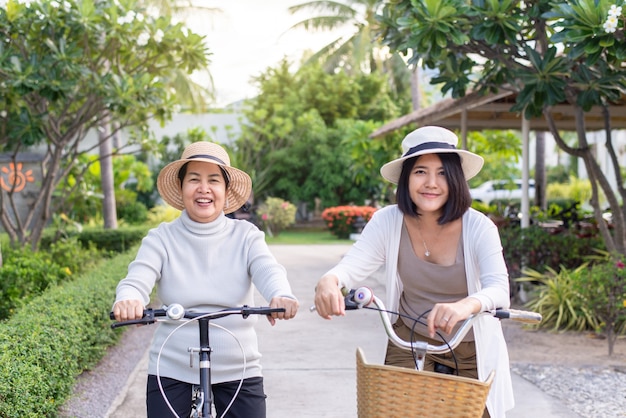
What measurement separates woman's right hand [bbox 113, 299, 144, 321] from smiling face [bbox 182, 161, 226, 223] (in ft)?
1.59

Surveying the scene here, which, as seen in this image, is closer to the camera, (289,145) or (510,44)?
(510,44)

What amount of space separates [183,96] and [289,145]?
14.7 ft

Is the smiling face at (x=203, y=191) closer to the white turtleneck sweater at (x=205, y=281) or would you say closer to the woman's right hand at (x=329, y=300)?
the white turtleneck sweater at (x=205, y=281)

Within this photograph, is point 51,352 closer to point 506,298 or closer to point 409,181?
point 409,181

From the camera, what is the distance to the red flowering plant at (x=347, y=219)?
852 inches

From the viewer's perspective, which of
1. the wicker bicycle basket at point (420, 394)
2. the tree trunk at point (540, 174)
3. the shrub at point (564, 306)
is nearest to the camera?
the wicker bicycle basket at point (420, 394)

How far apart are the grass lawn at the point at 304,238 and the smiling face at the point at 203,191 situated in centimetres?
1765

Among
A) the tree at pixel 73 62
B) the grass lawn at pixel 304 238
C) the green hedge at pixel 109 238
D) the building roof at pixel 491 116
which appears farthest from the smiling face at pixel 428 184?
the grass lawn at pixel 304 238

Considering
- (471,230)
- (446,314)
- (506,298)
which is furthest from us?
(471,230)

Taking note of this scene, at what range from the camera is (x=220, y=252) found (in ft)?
9.96

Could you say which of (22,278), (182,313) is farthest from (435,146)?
(22,278)

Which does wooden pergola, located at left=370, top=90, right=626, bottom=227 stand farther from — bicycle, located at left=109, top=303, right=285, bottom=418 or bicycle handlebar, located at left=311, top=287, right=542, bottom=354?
bicycle, located at left=109, top=303, right=285, bottom=418

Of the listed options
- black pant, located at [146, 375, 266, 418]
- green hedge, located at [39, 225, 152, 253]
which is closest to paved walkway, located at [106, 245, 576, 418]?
black pant, located at [146, 375, 266, 418]

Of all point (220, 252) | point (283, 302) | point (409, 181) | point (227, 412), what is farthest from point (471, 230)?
point (227, 412)
